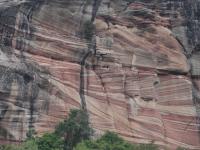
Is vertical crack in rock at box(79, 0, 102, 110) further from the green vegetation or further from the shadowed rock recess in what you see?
the green vegetation

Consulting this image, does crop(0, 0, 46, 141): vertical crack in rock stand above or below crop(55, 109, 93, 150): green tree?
above

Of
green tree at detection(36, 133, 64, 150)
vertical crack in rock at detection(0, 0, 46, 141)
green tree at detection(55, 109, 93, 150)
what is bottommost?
green tree at detection(36, 133, 64, 150)

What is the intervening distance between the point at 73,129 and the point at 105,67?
3742 millimetres

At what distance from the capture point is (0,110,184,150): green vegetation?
883 inches

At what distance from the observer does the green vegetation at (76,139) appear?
2244 cm

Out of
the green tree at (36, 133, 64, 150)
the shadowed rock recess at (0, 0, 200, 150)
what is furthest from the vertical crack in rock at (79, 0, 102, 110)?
the green tree at (36, 133, 64, 150)

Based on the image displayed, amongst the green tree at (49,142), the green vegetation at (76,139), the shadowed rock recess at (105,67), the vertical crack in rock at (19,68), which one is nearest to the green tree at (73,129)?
the green vegetation at (76,139)

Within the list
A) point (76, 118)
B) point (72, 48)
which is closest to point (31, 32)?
point (72, 48)

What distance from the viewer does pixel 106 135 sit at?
920 inches

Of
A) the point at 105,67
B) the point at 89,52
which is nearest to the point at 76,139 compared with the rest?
the point at 105,67

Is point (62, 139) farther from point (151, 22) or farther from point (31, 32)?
point (151, 22)

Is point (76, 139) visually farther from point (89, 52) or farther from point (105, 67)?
point (89, 52)

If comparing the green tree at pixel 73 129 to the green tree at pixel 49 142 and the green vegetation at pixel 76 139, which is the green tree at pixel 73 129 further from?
the green tree at pixel 49 142

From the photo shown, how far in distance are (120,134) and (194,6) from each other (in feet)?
21.9
